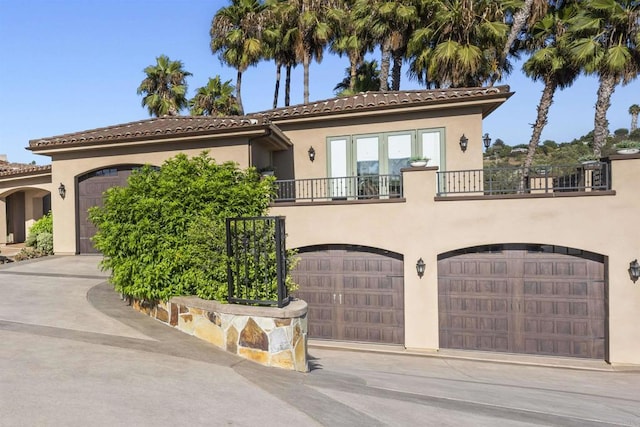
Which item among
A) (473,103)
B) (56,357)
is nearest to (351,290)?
(473,103)

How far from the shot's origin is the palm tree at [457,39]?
17078mm

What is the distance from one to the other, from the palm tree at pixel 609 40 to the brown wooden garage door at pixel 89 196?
19372 mm

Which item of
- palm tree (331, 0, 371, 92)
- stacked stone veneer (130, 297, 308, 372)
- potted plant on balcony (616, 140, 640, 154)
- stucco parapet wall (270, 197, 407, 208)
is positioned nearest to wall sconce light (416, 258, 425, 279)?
stucco parapet wall (270, 197, 407, 208)

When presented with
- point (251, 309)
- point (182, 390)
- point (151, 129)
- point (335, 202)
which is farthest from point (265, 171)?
point (182, 390)

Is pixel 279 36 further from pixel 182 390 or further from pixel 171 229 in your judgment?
pixel 182 390

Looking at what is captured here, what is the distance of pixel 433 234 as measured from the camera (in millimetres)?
10984

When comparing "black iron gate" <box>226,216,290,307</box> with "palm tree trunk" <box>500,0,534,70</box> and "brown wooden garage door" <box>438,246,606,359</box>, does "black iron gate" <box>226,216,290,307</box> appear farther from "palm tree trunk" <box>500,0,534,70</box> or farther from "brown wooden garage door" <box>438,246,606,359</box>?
"palm tree trunk" <box>500,0,534,70</box>

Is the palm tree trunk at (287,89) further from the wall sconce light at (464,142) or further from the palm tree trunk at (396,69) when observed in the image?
the wall sconce light at (464,142)

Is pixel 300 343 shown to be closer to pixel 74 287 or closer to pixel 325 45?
pixel 74 287

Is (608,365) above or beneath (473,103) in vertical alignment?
beneath

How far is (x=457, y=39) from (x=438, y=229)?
11.4 metres

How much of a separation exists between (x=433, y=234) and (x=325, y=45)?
727 inches

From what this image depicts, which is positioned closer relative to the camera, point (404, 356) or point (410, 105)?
point (404, 356)

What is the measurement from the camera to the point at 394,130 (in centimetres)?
1371
